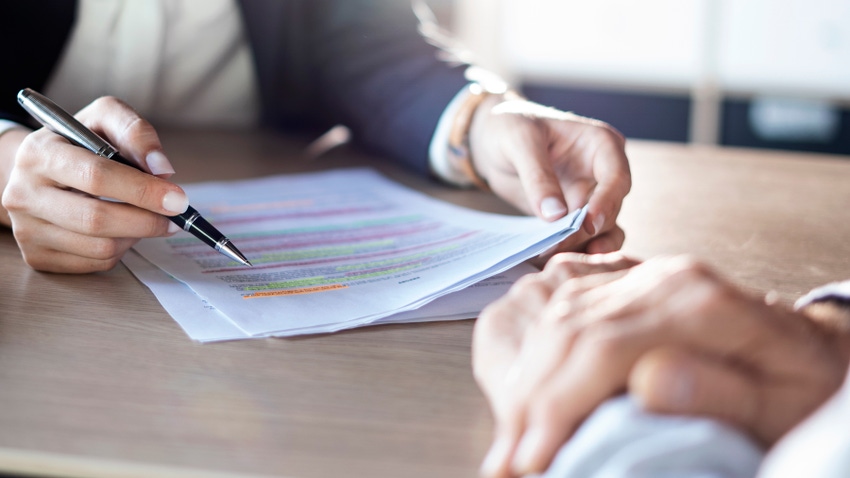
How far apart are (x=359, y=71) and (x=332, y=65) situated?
68mm

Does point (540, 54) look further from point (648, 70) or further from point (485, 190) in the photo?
point (485, 190)

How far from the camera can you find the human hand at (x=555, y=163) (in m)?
0.73

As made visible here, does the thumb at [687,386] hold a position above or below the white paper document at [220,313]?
above

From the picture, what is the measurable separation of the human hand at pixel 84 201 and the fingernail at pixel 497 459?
1.25ft

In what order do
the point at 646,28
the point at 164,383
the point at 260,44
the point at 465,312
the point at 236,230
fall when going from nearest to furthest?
the point at 164,383
the point at 465,312
the point at 236,230
the point at 260,44
the point at 646,28

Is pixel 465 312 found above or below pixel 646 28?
above

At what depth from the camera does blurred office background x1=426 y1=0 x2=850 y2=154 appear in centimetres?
301

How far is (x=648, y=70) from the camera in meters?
3.26

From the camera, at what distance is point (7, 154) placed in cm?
77

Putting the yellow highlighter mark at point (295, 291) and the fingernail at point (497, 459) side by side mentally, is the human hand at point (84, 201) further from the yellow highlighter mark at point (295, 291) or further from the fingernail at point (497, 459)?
the fingernail at point (497, 459)

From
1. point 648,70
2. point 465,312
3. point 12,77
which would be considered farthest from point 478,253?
point 648,70

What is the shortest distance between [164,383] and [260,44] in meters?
0.92

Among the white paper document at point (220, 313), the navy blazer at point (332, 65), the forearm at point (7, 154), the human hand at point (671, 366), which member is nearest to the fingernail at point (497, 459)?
the human hand at point (671, 366)

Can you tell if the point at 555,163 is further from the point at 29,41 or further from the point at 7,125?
the point at 29,41
